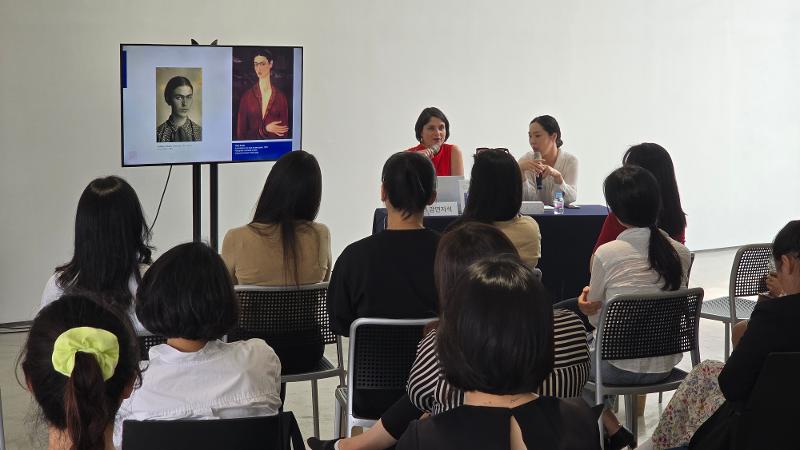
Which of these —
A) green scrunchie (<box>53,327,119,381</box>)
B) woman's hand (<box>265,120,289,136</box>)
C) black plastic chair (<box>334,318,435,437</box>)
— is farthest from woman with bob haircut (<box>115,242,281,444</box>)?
woman's hand (<box>265,120,289,136</box>)

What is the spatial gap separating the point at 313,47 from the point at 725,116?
14.6 ft

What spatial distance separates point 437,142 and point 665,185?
2.14m

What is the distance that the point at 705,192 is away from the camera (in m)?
9.34

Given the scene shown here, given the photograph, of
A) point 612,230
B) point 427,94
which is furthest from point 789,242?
point 427,94

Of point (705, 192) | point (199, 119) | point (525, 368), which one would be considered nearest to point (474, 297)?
point (525, 368)

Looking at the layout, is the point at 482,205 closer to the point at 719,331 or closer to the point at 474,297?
the point at 474,297

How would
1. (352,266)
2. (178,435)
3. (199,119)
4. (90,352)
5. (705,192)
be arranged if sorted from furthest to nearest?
(705,192), (199,119), (352,266), (178,435), (90,352)

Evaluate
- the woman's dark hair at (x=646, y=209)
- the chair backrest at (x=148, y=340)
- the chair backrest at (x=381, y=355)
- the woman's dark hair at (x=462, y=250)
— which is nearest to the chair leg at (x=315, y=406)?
the chair backrest at (x=381, y=355)

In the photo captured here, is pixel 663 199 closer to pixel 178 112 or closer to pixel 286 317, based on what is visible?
pixel 286 317

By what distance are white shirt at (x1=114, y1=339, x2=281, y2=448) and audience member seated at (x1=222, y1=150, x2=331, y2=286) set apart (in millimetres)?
1324

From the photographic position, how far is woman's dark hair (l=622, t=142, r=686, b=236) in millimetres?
4270

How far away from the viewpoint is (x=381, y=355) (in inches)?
120

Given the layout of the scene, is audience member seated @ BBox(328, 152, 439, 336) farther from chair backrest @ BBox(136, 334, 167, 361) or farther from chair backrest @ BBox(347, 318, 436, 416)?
chair backrest @ BBox(136, 334, 167, 361)

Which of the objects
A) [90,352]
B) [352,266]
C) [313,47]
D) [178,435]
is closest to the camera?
[90,352]
